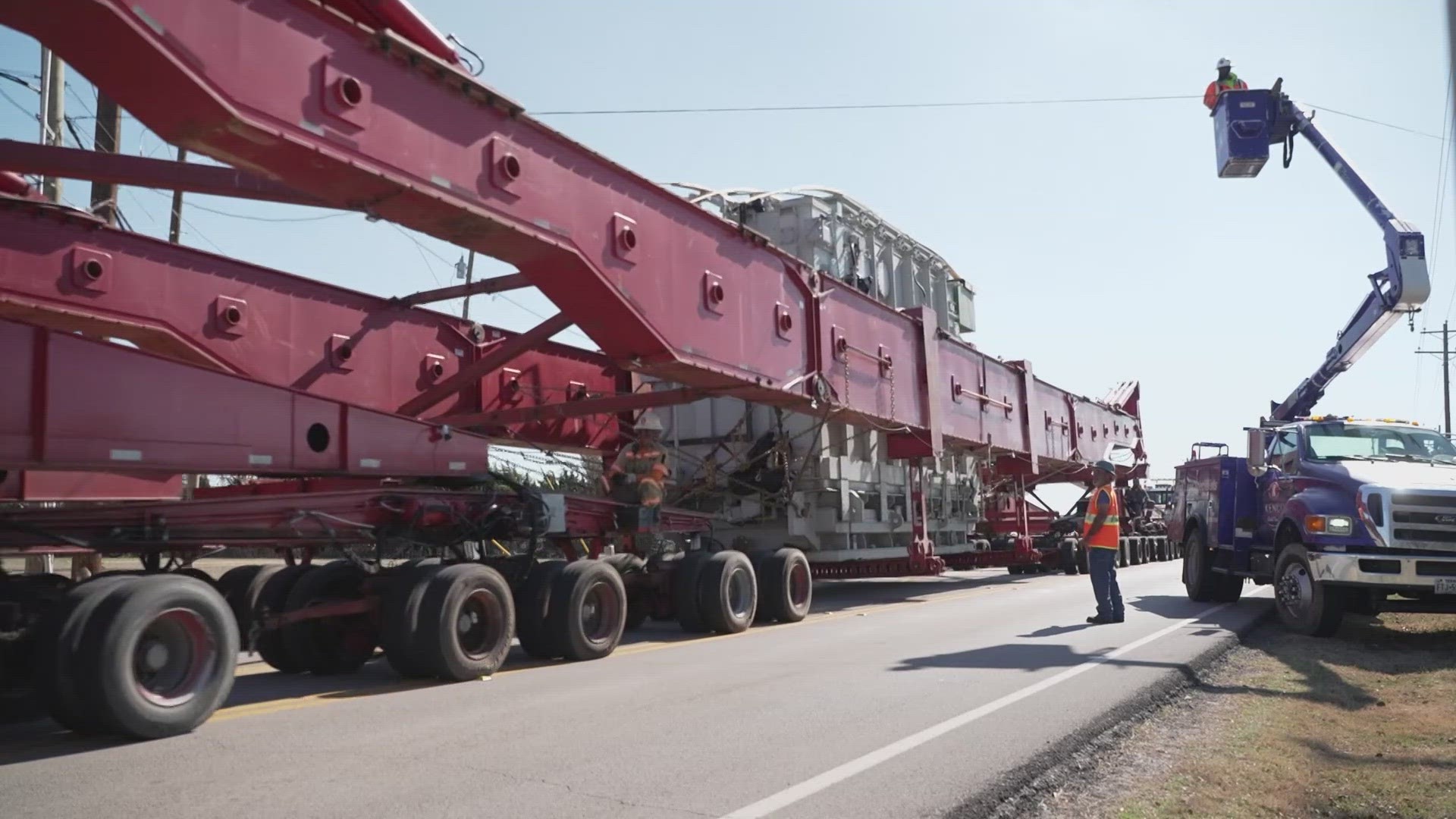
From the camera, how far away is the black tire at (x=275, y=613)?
8.96 metres

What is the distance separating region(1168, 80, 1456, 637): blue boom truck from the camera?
1023cm

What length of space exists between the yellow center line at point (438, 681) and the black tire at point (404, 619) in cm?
15

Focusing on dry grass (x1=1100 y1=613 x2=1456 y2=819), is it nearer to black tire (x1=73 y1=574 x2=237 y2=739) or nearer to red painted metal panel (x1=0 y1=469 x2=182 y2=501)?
black tire (x1=73 y1=574 x2=237 y2=739)

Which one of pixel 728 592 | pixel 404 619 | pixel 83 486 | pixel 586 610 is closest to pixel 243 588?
pixel 83 486

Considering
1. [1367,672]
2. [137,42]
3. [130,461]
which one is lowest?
[1367,672]

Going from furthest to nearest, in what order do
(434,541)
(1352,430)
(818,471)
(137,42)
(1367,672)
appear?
(818,471) < (1352,430) < (434,541) < (1367,672) < (137,42)

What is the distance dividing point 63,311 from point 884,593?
12.3 meters

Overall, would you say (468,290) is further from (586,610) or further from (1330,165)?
(1330,165)

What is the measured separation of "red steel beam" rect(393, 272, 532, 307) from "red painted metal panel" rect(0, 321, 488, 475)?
200cm

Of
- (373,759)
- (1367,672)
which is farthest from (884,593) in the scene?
(373,759)

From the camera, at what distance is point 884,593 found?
710 inches

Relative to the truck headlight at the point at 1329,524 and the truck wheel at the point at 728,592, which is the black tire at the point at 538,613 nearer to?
the truck wheel at the point at 728,592

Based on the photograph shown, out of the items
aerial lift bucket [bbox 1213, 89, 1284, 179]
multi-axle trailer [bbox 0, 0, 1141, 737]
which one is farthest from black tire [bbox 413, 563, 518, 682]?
aerial lift bucket [bbox 1213, 89, 1284, 179]

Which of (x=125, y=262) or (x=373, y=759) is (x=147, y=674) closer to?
(x=373, y=759)
